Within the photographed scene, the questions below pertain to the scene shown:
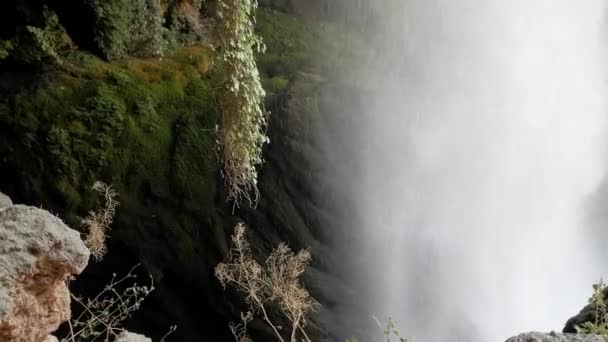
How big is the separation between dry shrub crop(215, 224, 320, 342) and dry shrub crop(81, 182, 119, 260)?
1.07m

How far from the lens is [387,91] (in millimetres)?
7656

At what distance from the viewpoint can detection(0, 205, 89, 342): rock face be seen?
304 cm

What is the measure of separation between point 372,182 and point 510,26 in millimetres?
3522

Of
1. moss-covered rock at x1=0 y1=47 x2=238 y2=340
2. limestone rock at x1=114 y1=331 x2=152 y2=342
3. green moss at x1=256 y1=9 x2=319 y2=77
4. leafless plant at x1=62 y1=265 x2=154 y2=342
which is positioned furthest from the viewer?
green moss at x1=256 y1=9 x2=319 y2=77

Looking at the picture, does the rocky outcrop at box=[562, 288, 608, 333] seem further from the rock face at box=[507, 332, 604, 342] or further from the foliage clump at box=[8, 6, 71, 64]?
the foliage clump at box=[8, 6, 71, 64]

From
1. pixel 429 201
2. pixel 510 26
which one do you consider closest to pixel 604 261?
pixel 429 201

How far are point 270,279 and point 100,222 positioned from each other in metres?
1.66

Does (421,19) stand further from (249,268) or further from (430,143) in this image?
(249,268)

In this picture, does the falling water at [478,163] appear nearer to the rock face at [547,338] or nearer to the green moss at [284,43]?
the green moss at [284,43]

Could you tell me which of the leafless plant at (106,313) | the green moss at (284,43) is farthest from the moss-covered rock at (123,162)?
the green moss at (284,43)

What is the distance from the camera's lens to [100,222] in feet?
20.3

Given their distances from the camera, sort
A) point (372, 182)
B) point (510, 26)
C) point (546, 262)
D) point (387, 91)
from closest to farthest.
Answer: point (372, 182), point (387, 91), point (546, 262), point (510, 26)

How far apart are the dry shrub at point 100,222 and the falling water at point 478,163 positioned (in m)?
2.37

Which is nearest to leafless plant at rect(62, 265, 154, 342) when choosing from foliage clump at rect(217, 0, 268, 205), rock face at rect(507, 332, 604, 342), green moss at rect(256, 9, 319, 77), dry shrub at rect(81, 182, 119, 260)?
dry shrub at rect(81, 182, 119, 260)
